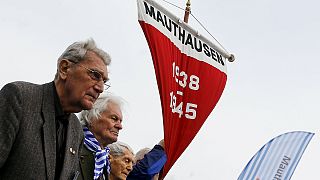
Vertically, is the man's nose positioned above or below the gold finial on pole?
below

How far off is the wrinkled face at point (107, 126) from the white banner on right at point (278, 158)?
3.56 m

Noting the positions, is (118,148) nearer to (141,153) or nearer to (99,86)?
(141,153)

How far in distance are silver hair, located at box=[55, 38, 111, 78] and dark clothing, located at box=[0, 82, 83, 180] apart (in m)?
0.31

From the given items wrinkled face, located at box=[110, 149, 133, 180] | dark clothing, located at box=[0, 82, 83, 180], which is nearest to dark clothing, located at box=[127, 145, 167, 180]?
wrinkled face, located at box=[110, 149, 133, 180]

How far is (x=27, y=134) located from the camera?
268 centimetres

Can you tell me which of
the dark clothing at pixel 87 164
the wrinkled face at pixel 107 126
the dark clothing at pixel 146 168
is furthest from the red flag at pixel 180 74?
the dark clothing at pixel 87 164

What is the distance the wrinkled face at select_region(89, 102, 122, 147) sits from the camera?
426 centimetres

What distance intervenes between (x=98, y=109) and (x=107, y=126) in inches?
6.4

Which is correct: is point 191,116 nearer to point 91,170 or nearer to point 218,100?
point 218,100

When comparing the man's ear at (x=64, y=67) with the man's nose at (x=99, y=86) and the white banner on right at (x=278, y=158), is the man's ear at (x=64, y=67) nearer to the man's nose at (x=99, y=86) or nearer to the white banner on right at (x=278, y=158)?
the man's nose at (x=99, y=86)

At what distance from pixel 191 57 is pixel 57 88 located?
12.2 feet

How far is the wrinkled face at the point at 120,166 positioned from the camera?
479 cm

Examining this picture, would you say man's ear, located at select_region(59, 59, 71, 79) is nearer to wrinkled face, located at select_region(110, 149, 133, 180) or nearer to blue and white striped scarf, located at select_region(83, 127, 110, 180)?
blue and white striped scarf, located at select_region(83, 127, 110, 180)

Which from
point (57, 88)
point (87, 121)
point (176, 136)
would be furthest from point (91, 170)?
point (176, 136)
